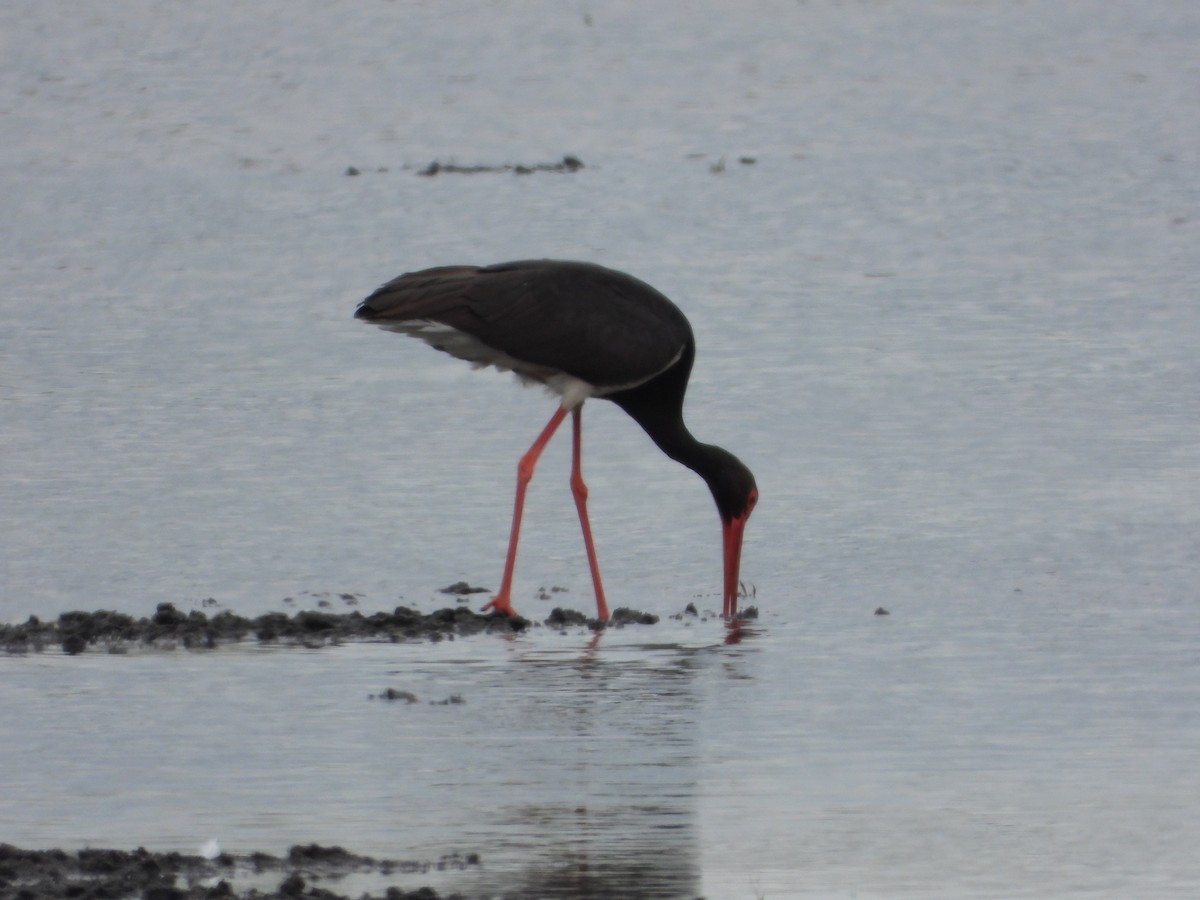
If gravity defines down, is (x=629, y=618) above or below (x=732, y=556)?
below

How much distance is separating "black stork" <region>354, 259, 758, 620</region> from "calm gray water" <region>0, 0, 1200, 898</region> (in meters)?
0.43

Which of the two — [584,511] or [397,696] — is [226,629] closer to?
[397,696]

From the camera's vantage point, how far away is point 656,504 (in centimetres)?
1160

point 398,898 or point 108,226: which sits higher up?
point 108,226

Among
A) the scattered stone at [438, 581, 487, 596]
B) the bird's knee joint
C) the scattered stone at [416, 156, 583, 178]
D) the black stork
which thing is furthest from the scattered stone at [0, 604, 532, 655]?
the scattered stone at [416, 156, 583, 178]

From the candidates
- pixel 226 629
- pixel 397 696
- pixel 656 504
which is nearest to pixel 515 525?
pixel 656 504

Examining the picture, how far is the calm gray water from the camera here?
252 inches

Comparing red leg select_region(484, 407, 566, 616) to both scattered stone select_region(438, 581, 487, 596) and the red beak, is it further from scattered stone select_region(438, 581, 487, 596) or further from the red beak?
the red beak

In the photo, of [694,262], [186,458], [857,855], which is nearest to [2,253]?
[694,262]

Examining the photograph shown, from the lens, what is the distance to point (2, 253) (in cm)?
2045

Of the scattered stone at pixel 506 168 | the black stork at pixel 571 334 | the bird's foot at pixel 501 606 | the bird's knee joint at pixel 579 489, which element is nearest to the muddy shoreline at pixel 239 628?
the bird's foot at pixel 501 606

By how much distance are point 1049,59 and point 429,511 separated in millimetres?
25706

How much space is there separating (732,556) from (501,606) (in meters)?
0.99

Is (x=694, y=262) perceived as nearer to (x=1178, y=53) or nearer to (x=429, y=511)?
(x=429, y=511)
